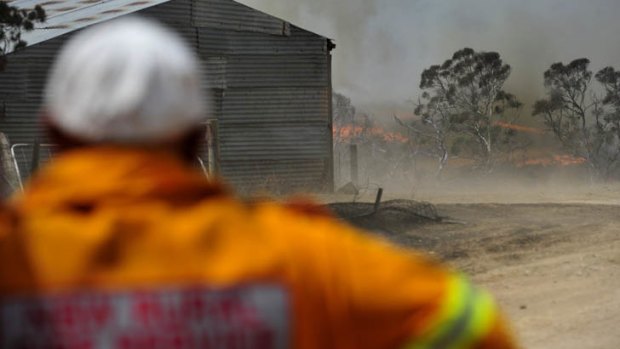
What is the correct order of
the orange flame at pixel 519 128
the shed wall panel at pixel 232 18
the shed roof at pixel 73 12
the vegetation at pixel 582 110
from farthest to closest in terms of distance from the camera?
the orange flame at pixel 519 128
the vegetation at pixel 582 110
the shed wall panel at pixel 232 18
the shed roof at pixel 73 12

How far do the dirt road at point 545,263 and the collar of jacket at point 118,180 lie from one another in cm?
608

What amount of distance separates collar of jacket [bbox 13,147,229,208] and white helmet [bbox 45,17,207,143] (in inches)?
1.1

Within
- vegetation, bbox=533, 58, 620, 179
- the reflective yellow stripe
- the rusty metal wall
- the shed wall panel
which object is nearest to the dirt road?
the reflective yellow stripe

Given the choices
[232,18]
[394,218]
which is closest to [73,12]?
[232,18]

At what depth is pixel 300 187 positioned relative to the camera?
2289cm

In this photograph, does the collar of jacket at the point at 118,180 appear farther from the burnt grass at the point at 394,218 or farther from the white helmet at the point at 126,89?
the burnt grass at the point at 394,218

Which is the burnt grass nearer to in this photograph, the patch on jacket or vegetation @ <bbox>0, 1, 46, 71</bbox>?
vegetation @ <bbox>0, 1, 46, 71</bbox>

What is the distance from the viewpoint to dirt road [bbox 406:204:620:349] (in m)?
7.73

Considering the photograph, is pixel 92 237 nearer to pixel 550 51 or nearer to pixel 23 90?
pixel 23 90

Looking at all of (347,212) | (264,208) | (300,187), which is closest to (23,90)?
(300,187)

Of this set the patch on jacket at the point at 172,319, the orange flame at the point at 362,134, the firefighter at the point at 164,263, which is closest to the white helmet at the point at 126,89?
the firefighter at the point at 164,263

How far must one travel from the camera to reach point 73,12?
2286 cm

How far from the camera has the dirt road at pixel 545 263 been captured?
773 centimetres

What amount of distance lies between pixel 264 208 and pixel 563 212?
13485 millimetres
